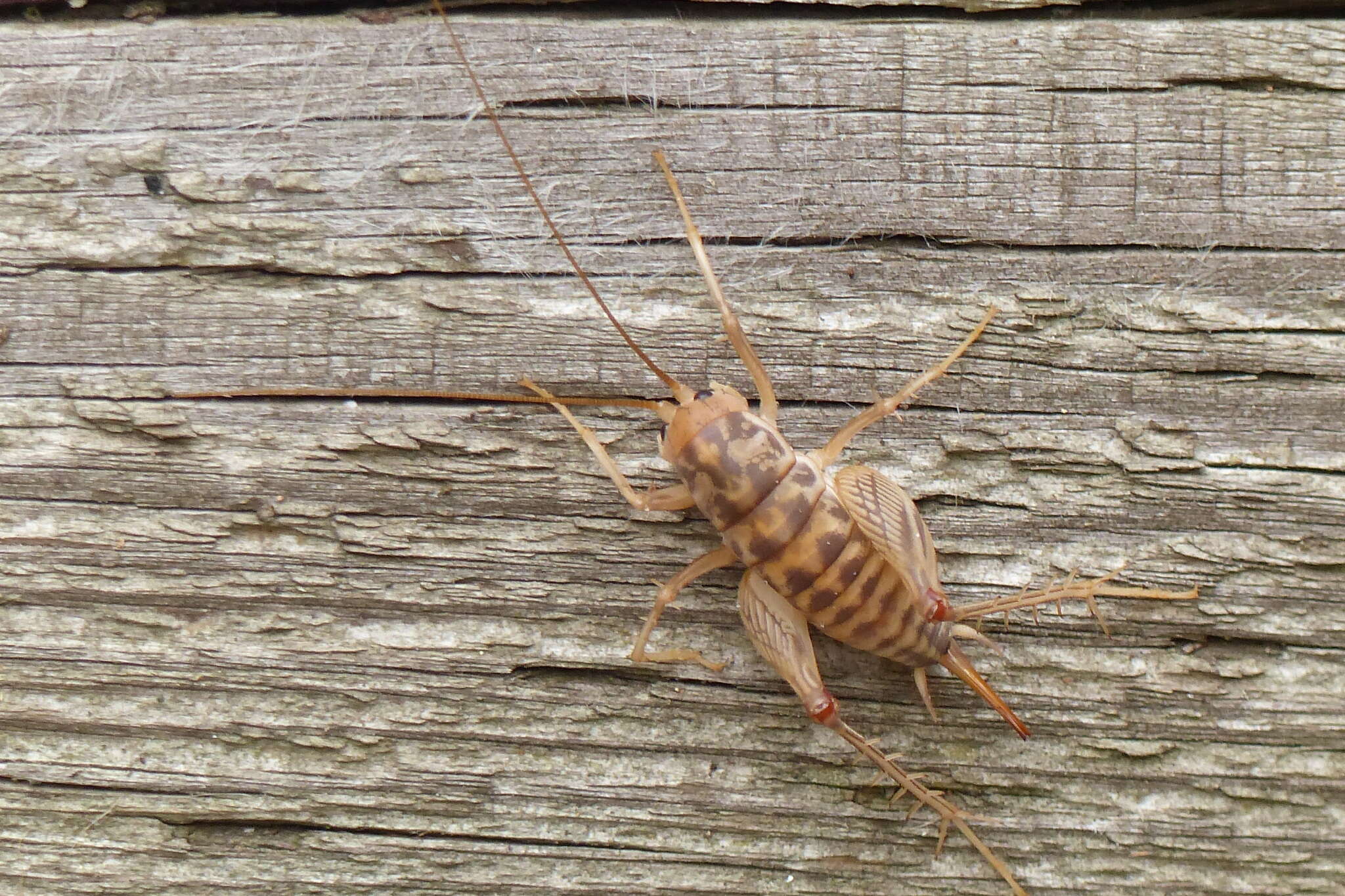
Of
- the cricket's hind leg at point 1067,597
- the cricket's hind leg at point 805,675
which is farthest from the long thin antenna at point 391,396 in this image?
the cricket's hind leg at point 1067,597

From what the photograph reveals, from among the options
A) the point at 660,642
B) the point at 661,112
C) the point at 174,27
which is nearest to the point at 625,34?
the point at 661,112

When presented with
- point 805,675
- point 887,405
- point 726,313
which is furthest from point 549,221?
point 805,675

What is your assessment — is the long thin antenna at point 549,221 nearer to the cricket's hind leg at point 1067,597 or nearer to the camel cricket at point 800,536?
the camel cricket at point 800,536

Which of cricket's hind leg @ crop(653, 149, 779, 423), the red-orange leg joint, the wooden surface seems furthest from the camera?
the wooden surface

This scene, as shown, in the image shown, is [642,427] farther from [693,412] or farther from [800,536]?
[800,536]

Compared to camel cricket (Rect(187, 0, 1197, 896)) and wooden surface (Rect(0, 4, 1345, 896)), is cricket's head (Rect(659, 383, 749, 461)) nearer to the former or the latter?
camel cricket (Rect(187, 0, 1197, 896))

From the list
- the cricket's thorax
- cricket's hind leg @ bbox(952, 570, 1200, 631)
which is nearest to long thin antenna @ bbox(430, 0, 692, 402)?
the cricket's thorax
